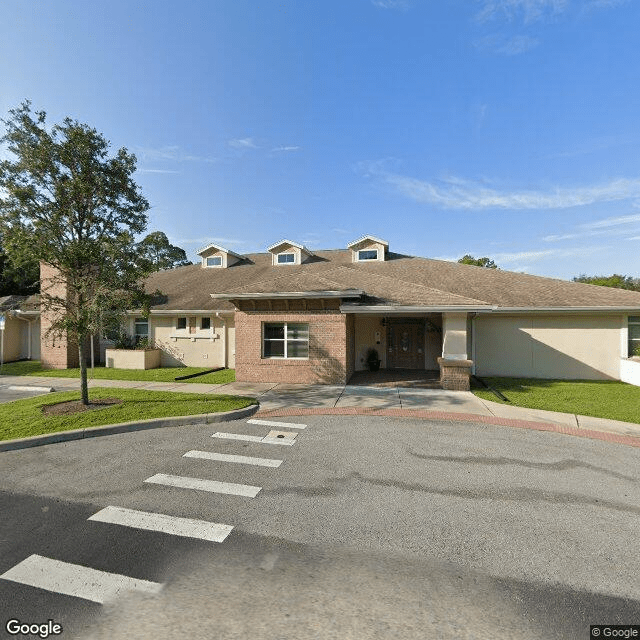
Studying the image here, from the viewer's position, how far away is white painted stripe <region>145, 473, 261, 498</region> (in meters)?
4.85

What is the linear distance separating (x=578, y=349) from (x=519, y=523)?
1402 centimetres

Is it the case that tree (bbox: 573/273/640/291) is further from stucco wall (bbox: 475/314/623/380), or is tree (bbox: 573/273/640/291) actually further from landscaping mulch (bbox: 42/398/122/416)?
landscaping mulch (bbox: 42/398/122/416)

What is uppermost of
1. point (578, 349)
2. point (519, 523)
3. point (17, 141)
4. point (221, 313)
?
point (17, 141)

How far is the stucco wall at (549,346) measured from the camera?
571 inches

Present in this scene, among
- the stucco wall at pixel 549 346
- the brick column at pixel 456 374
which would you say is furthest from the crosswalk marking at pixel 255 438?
the stucco wall at pixel 549 346

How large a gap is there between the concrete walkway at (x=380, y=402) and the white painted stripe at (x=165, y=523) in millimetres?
4804

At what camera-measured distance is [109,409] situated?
8.76 m

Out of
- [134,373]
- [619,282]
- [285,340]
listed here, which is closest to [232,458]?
[285,340]

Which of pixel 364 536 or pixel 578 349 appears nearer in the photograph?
pixel 364 536

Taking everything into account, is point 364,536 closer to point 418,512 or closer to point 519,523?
point 418,512

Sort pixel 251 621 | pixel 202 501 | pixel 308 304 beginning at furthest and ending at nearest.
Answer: pixel 308 304, pixel 202 501, pixel 251 621

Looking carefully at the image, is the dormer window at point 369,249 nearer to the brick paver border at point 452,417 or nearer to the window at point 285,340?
the window at point 285,340

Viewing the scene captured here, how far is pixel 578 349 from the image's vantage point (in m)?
14.7

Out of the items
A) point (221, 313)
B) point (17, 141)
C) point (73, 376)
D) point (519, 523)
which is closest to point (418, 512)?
point (519, 523)
